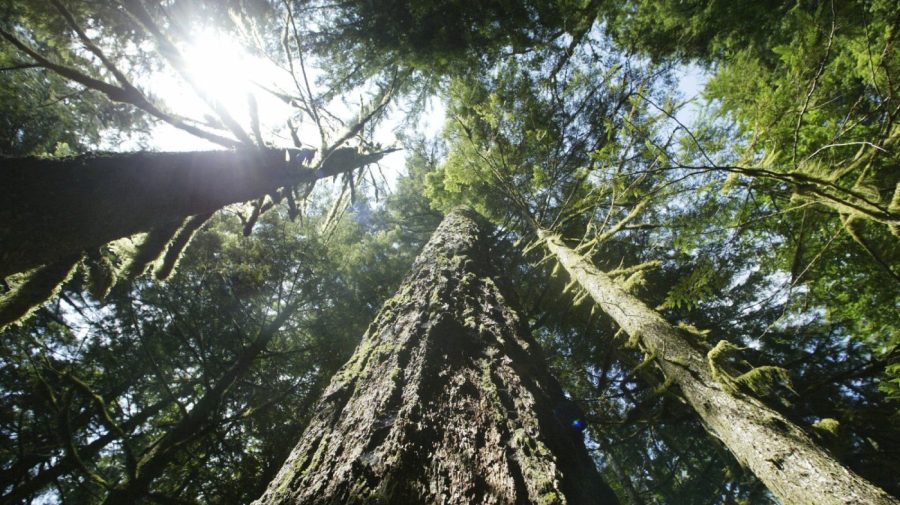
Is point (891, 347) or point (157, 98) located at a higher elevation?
point (157, 98)

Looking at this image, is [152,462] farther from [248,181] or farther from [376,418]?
[376,418]

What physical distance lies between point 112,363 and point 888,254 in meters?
11.5

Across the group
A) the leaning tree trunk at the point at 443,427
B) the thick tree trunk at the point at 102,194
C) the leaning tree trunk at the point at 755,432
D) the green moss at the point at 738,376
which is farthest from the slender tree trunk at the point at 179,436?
the green moss at the point at 738,376

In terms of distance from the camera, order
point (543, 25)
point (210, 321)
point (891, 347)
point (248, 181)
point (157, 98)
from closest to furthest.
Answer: point (157, 98)
point (248, 181)
point (891, 347)
point (543, 25)
point (210, 321)

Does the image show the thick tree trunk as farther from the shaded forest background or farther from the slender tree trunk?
the slender tree trunk

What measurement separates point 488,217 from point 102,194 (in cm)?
657

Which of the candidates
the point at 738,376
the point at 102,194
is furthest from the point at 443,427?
the point at 102,194

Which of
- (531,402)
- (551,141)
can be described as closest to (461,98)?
(551,141)

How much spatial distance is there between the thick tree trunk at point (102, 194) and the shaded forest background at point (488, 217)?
0.06 m

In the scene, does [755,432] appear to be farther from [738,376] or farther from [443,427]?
[443,427]

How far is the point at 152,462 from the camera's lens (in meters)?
4.08

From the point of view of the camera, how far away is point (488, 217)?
26.3 ft

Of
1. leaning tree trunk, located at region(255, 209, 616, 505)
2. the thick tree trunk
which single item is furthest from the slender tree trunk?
leaning tree trunk, located at region(255, 209, 616, 505)

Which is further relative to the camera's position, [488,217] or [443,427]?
[488,217]
